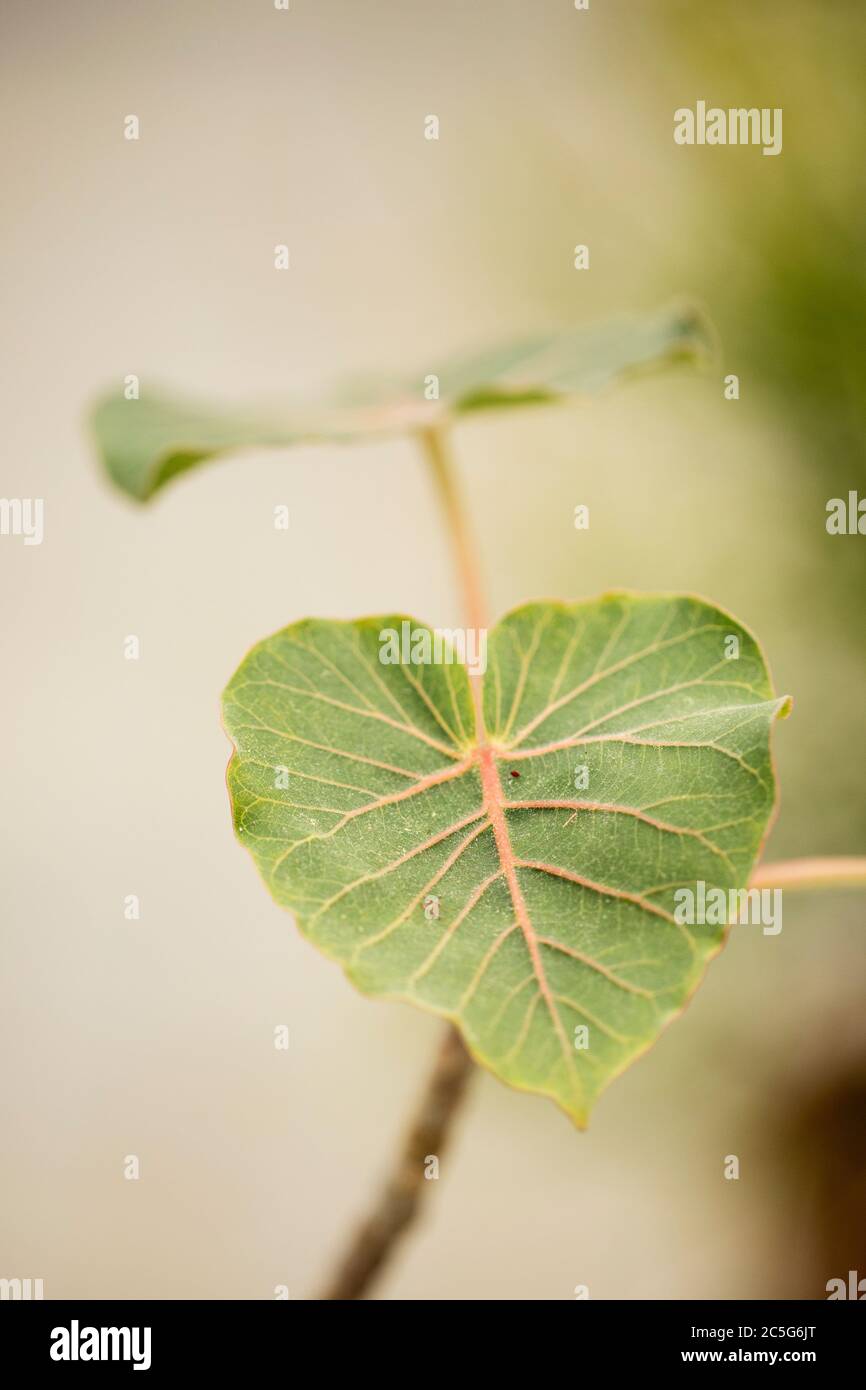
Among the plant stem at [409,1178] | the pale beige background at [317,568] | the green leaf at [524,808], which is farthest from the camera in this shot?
the pale beige background at [317,568]

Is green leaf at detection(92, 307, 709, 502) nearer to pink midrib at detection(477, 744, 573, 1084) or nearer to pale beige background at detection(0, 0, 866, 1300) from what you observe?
pink midrib at detection(477, 744, 573, 1084)

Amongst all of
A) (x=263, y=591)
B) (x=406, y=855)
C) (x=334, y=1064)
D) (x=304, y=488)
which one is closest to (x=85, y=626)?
(x=263, y=591)

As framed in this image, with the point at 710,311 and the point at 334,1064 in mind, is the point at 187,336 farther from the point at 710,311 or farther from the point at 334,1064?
the point at 334,1064

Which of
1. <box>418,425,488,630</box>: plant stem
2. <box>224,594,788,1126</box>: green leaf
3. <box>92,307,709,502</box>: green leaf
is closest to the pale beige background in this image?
<box>92,307,709,502</box>: green leaf

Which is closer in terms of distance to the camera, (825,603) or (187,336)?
(825,603)

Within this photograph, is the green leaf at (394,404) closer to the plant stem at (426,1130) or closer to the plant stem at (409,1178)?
the plant stem at (426,1130)

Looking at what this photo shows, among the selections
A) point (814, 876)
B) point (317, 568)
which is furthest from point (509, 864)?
point (317, 568)

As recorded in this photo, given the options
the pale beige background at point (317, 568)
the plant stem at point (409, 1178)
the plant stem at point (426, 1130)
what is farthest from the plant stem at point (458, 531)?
the pale beige background at point (317, 568)

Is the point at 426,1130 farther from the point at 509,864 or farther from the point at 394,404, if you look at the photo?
the point at 394,404
